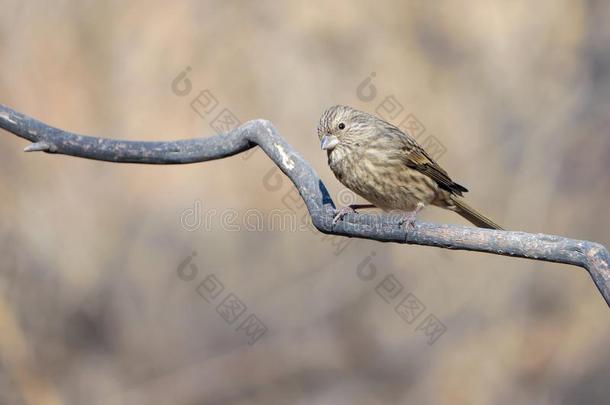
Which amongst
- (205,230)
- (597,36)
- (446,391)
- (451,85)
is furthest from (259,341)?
Result: (597,36)

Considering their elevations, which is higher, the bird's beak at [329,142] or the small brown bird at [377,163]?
the bird's beak at [329,142]

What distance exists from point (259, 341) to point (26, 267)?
8.60ft

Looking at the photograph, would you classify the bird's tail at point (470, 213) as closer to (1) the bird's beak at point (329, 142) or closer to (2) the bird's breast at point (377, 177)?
(2) the bird's breast at point (377, 177)

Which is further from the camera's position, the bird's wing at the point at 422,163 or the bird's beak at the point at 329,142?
the bird's wing at the point at 422,163

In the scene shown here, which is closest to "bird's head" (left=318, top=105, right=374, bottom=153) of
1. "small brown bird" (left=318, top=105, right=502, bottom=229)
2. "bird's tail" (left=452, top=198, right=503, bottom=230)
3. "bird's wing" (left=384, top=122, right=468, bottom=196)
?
"small brown bird" (left=318, top=105, right=502, bottom=229)

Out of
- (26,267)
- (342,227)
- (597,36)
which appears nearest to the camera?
(342,227)

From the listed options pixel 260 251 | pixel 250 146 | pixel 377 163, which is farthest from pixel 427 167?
pixel 260 251

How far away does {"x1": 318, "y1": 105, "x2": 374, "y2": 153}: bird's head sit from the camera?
20.2 feet

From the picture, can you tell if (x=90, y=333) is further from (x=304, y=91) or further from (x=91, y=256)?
(x=304, y=91)

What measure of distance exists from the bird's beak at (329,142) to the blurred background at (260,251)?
397 centimetres

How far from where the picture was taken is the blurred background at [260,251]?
33.3 ft

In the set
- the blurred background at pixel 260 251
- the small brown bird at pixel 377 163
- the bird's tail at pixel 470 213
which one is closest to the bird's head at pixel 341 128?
the small brown bird at pixel 377 163

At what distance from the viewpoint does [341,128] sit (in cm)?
622

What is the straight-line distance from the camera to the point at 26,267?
375 inches
